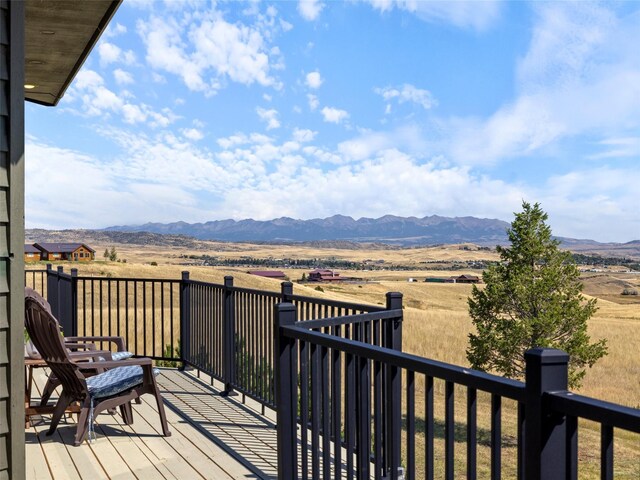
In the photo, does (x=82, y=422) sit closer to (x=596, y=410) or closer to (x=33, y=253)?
(x=596, y=410)

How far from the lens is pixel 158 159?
5974 inches

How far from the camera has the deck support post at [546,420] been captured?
159 cm

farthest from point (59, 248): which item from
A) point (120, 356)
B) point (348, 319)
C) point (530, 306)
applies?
point (348, 319)

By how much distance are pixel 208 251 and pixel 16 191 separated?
164 m

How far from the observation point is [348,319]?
3.34 meters

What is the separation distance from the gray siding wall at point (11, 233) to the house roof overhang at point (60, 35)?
1.38 m

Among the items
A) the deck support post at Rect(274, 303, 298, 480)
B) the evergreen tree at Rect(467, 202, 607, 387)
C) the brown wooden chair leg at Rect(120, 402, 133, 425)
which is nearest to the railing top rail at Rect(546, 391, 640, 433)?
the deck support post at Rect(274, 303, 298, 480)

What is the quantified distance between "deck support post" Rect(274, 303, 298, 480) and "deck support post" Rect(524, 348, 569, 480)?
5.02 feet

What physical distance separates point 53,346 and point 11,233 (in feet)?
6.68

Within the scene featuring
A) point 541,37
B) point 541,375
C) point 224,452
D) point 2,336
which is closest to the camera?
point 541,375

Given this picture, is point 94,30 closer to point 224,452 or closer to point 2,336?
point 2,336

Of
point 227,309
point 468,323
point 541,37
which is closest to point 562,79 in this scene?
point 541,37

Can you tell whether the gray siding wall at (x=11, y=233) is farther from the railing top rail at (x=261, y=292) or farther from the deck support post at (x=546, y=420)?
the railing top rail at (x=261, y=292)

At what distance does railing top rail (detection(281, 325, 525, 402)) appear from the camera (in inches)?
68.4
